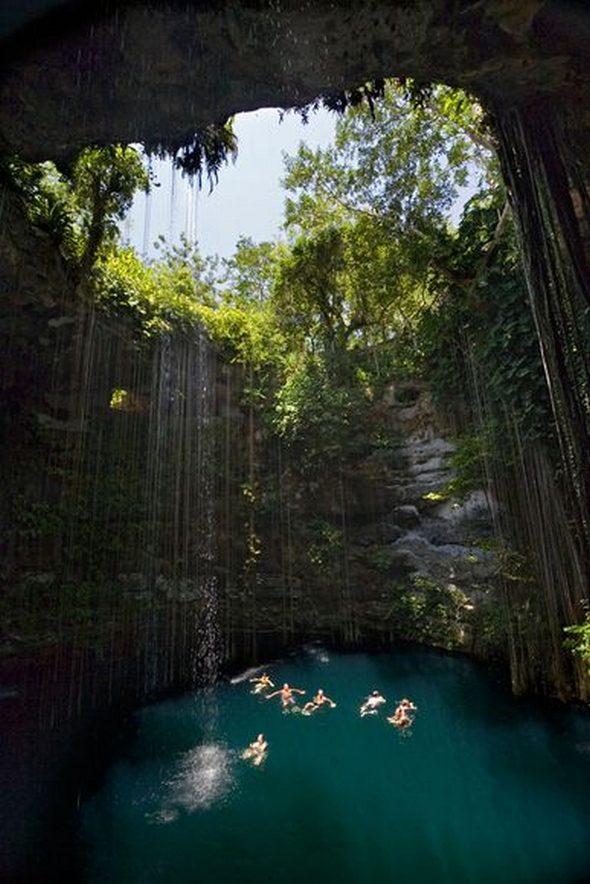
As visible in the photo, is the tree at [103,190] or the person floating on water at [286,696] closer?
the person floating on water at [286,696]

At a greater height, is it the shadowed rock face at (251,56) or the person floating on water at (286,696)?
the shadowed rock face at (251,56)

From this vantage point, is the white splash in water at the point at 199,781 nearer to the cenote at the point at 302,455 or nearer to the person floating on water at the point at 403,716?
the cenote at the point at 302,455

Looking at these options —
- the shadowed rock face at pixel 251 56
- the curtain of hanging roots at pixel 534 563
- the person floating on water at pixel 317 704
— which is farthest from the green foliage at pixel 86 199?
the person floating on water at pixel 317 704

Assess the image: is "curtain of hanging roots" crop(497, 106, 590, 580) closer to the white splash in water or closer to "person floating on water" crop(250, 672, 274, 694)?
the white splash in water

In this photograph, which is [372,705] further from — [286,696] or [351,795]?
[351,795]

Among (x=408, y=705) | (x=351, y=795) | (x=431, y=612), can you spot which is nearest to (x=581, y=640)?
(x=408, y=705)

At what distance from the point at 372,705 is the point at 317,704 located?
0.72 meters

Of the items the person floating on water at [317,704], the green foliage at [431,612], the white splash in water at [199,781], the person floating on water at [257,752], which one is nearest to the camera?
the white splash in water at [199,781]

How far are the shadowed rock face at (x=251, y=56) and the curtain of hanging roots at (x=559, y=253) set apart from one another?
1.17ft

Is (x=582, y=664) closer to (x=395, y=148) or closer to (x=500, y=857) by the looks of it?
(x=500, y=857)

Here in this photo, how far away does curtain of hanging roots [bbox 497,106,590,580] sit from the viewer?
354cm

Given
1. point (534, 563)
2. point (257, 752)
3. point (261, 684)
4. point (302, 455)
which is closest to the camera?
point (257, 752)

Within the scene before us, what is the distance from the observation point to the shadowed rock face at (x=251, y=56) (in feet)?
11.0

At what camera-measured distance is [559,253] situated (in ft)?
12.0
